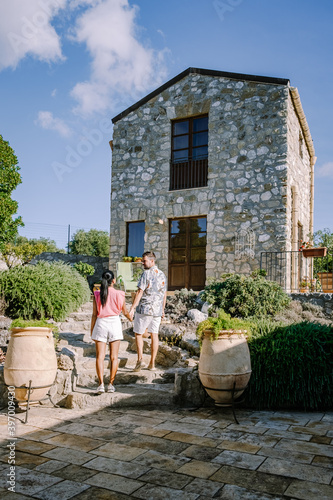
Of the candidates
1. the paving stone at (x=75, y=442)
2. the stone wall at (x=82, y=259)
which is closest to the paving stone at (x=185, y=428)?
the paving stone at (x=75, y=442)

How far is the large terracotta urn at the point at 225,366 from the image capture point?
3.78 metres

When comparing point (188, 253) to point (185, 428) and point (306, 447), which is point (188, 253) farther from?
point (306, 447)

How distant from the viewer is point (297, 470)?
8.48 feet

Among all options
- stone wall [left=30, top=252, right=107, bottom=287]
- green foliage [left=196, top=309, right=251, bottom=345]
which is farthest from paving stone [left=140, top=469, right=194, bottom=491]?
stone wall [left=30, top=252, right=107, bottom=287]

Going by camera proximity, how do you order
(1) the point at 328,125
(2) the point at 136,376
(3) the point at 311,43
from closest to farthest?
1. (2) the point at 136,376
2. (3) the point at 311,43
3. (1) the point at 328,125

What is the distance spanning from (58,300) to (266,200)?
18.8 feet

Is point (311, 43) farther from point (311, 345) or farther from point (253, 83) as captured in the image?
point (311, 345)

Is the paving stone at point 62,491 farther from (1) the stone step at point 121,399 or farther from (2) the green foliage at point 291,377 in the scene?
(2) the green foliage at point 291,377

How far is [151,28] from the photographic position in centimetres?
573

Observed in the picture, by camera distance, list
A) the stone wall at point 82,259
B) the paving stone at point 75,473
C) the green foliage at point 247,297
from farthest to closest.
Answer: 1. the stone wall at point 82,259
2. the green foliage at point 247,297
3. the paving stone at point 75,473

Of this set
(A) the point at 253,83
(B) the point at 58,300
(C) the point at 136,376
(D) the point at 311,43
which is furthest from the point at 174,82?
(C) the point at 136,376

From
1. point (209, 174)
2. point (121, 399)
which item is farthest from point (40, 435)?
point (209, 174)

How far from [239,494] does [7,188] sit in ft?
35.4

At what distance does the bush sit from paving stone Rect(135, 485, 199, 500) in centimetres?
474
